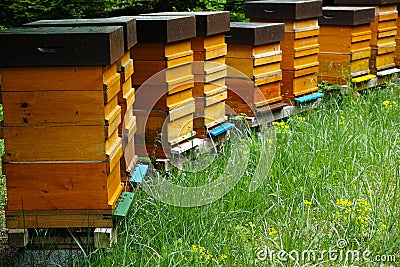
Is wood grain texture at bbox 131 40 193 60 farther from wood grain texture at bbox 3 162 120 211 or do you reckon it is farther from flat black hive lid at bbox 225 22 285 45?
wood grain texture at bbox 3 162 120 211

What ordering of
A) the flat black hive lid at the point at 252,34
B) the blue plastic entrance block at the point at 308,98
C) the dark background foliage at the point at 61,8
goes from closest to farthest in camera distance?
the flat black hive lid at the point at 252,34 → the blue plastic entrance block at the point at 308,98 → the dark background foliage at the point at 61,8

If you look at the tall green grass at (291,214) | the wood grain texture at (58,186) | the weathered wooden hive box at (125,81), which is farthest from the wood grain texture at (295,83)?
the wood grain texture at (58,186)

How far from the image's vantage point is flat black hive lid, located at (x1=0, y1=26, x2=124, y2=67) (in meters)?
3.44

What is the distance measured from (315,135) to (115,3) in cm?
451

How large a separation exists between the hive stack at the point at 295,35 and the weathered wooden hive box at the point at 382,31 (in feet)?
4.15

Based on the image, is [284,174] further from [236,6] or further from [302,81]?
[236,6]

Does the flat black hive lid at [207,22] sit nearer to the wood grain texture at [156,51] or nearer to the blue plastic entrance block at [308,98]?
the wood grain texture at [156,51]

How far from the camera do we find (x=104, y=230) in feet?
11.8

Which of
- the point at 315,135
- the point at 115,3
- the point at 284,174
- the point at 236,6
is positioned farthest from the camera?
the point at 236,6

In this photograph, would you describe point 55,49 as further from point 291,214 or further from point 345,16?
point 345,16

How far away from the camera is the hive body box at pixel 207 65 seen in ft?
17.3

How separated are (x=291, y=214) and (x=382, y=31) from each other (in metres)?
4.17

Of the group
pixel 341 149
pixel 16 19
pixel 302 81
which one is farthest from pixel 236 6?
pixel 341 149

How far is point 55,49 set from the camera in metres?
3.44
